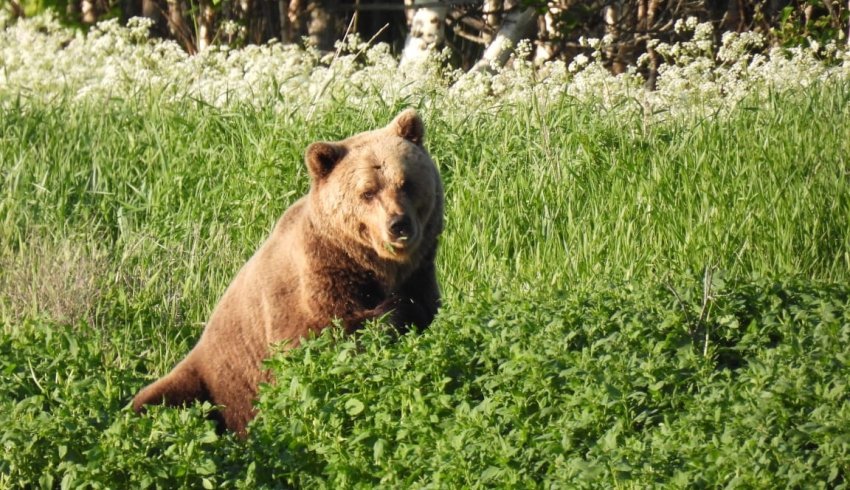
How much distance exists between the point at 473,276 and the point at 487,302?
5.08 feet

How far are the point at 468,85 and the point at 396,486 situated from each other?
5459 mm

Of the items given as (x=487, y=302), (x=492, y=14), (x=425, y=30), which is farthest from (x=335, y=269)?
(x=492, y=14)

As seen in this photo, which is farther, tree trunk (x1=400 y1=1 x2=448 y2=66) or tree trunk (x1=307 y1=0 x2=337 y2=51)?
tree trunk (x1=307 y1=0 x2=337 y2=51)

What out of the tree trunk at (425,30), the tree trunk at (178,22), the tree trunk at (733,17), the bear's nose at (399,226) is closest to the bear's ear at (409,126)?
the bear's nose at (399,226)

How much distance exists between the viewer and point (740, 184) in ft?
24.5

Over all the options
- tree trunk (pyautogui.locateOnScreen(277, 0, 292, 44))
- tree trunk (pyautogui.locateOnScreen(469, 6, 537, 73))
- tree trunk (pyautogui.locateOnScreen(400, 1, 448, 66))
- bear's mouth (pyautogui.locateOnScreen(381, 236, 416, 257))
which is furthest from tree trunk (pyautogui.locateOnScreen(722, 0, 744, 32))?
bear's mouth (pyautogui.locateOnScreen(381, 236, 416, 257))

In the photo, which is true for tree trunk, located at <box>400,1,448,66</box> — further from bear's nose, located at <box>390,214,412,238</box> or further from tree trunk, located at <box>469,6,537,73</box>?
bear's nose, located at <box>390,214,412,238</box>

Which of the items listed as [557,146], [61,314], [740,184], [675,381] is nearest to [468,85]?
[557,146]

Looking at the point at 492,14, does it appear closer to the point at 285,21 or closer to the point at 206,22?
the point at 285,21

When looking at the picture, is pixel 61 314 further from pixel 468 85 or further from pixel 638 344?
pixel 468 85

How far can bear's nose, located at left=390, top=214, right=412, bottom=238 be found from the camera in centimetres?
545

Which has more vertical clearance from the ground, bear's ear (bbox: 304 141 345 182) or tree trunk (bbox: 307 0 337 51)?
bear's ear (bbox: 304 141 345 182)

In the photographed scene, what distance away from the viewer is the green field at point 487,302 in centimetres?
425

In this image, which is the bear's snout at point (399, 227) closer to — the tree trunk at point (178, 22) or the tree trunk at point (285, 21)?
the tree trunk at point (285, 21)
